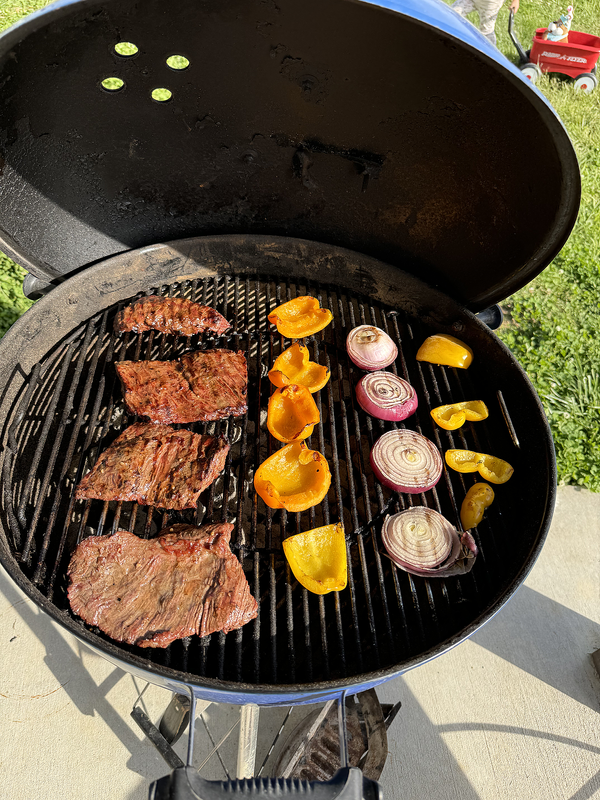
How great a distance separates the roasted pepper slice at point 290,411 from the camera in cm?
291

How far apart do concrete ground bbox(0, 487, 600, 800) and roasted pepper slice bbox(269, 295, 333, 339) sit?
7.94ft

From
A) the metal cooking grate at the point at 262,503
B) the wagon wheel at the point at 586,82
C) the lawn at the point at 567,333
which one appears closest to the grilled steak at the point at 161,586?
the metal cooking grate at the point at 262,503

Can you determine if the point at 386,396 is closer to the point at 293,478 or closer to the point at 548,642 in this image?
the point at 293,478

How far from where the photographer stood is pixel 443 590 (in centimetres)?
246

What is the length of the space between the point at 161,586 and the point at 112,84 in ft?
7.90

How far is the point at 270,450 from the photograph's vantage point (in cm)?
284

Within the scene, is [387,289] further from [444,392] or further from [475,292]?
[444,392]

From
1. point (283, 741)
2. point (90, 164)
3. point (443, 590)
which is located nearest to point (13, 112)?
point (90, 164)

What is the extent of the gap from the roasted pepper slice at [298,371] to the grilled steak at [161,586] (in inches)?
37.2

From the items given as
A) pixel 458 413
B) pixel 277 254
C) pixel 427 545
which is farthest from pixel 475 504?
pixel 277 254

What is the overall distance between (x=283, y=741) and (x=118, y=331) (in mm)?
2664

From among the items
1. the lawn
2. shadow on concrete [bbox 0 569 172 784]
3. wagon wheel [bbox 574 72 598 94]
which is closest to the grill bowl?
shadow on concrete [bbox 0 569 172 784]

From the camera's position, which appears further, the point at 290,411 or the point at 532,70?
the point at 532,70

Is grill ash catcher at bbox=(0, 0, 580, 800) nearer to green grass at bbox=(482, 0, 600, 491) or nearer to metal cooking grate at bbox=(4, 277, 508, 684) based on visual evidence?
metal cooking grate at bbox=(4, 277, 508, 684)
